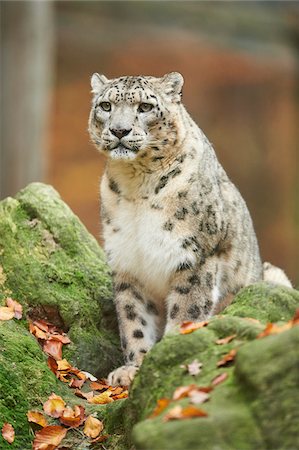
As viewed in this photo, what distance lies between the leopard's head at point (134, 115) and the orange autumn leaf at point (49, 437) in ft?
8.00

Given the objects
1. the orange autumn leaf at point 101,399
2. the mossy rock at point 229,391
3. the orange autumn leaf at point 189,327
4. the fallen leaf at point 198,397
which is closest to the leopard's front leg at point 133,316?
the orange autumn leaf at point 101,399

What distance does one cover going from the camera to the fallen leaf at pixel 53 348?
9875 mm

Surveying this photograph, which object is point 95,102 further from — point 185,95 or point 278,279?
point 185,95

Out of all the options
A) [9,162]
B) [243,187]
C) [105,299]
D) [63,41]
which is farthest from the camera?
[243,187]

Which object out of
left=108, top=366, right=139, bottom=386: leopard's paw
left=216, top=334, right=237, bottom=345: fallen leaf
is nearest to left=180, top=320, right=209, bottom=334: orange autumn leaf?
left=216, top=334, right=237, bottom=345: fallen leaf

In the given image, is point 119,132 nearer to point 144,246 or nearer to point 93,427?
point 144,246

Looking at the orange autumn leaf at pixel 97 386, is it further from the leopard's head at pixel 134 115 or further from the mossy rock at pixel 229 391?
the leopard's head at pixel 134 115

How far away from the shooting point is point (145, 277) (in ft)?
33.6

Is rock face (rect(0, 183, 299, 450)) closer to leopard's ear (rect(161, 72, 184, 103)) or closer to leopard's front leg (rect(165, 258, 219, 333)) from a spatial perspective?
leopard's front leg (rect(165, 258, 219, 333))

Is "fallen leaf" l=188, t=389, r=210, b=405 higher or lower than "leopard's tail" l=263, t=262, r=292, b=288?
lower

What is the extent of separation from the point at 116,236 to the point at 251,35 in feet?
59.8

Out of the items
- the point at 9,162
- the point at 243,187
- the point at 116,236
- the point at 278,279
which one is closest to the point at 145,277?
the point at 116,236

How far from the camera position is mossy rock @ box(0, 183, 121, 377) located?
33.9ft

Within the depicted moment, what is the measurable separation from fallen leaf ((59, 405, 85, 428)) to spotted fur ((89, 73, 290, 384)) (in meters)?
0.79
